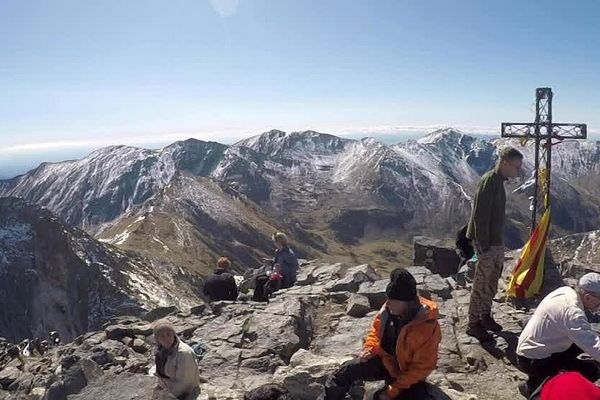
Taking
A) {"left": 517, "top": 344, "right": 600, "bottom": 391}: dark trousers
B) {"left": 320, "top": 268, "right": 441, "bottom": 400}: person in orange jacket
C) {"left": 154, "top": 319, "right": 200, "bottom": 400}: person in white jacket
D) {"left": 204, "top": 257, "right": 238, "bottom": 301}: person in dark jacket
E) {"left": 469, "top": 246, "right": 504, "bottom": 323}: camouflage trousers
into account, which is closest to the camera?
{"left": 517, "top": 344, "right": 600, "bottom": 391}: dark trousers

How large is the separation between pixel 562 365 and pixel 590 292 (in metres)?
1.24

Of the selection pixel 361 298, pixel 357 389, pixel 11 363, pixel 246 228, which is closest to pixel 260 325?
pixel 361 298

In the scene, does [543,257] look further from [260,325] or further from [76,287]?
[76,287]

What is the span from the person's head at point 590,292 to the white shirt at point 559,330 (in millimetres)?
95

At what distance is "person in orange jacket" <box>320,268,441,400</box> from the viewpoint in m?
7.91

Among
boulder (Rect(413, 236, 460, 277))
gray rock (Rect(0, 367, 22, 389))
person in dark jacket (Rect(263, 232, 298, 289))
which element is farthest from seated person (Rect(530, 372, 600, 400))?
boulder (Rect(413, 236, 460, 277))

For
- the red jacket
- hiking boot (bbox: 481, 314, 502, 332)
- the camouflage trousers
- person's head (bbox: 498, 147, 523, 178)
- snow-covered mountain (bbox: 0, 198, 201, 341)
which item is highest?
person's head (bbox: 498, 147, 523, 178)

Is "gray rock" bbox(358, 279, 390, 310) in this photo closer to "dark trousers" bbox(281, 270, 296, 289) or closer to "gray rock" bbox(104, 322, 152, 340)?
"dark trousers" bbox(281, 270, 296, 289)

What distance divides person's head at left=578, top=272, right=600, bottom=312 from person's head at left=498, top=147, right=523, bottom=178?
361 centimetres

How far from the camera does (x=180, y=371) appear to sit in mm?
10188

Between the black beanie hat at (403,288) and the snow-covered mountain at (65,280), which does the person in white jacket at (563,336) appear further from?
the snow-covered mountain at (65,280)

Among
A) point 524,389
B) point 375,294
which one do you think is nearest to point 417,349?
point 524,389

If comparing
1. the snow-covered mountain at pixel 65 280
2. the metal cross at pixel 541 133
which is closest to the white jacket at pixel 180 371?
the metal cross at pixel 541 133

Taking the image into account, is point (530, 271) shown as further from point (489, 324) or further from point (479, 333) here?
point (479, 333)
